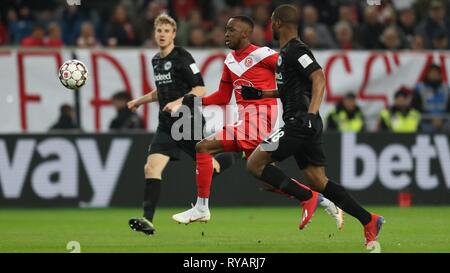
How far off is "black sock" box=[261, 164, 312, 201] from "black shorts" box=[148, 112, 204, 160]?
1813 millimetres

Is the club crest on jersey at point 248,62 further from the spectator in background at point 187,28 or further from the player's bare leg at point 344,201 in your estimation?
the spectator in background at point 187,28

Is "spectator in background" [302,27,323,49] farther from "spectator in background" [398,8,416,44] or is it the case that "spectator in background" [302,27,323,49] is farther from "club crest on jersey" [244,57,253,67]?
"club crest on jersey" [244,57,253,67]

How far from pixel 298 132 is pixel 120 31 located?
10001 millimetres

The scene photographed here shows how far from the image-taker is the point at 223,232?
12.3 m

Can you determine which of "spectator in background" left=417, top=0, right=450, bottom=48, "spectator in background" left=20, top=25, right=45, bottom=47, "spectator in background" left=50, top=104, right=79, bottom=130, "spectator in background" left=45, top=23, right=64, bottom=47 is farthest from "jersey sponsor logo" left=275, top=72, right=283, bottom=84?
"spectator in background" left=417, top=0, right=450, bottom=48

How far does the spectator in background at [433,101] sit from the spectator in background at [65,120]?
235 inches

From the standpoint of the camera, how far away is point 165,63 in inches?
479

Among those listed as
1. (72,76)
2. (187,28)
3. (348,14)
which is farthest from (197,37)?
(72,76)

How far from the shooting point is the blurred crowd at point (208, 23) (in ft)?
63.4

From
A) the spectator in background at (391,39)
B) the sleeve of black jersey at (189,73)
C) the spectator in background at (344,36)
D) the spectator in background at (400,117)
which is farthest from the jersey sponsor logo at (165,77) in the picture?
the spectator in background at (391,39)

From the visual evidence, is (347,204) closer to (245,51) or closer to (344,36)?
(245,51)
